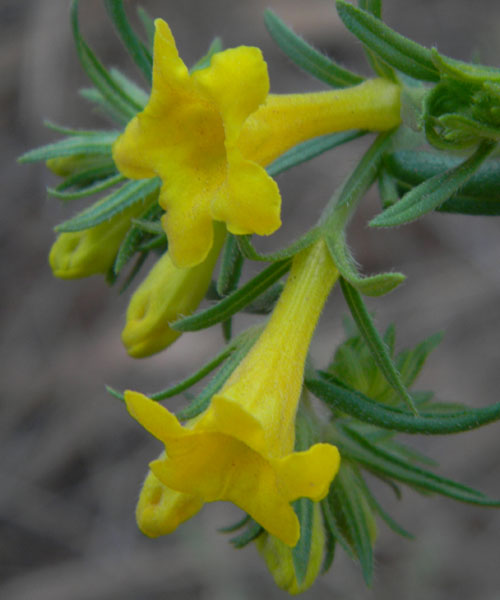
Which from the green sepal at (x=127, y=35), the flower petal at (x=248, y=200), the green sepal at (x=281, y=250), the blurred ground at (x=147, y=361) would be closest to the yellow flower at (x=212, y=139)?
the flower petal at (x=248, y=200)

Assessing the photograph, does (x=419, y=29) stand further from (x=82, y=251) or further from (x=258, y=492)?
(x=258, y=492)

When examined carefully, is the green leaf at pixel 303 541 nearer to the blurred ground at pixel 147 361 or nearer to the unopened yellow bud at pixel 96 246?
the unopened yellow bud at pixel 96 246

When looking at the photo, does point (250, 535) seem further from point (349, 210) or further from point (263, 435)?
point (349, 210)

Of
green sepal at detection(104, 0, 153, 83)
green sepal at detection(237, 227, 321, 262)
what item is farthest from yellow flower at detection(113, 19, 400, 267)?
green sepal at detection(104, 0, 153, 83)

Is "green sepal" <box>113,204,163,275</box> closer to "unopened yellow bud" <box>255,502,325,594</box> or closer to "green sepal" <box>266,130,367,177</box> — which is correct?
"green sepal" <box>266,130,367,177</box>

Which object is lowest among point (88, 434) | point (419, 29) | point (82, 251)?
point (88, 434)

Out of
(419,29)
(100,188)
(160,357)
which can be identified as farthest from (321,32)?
(100,188)
